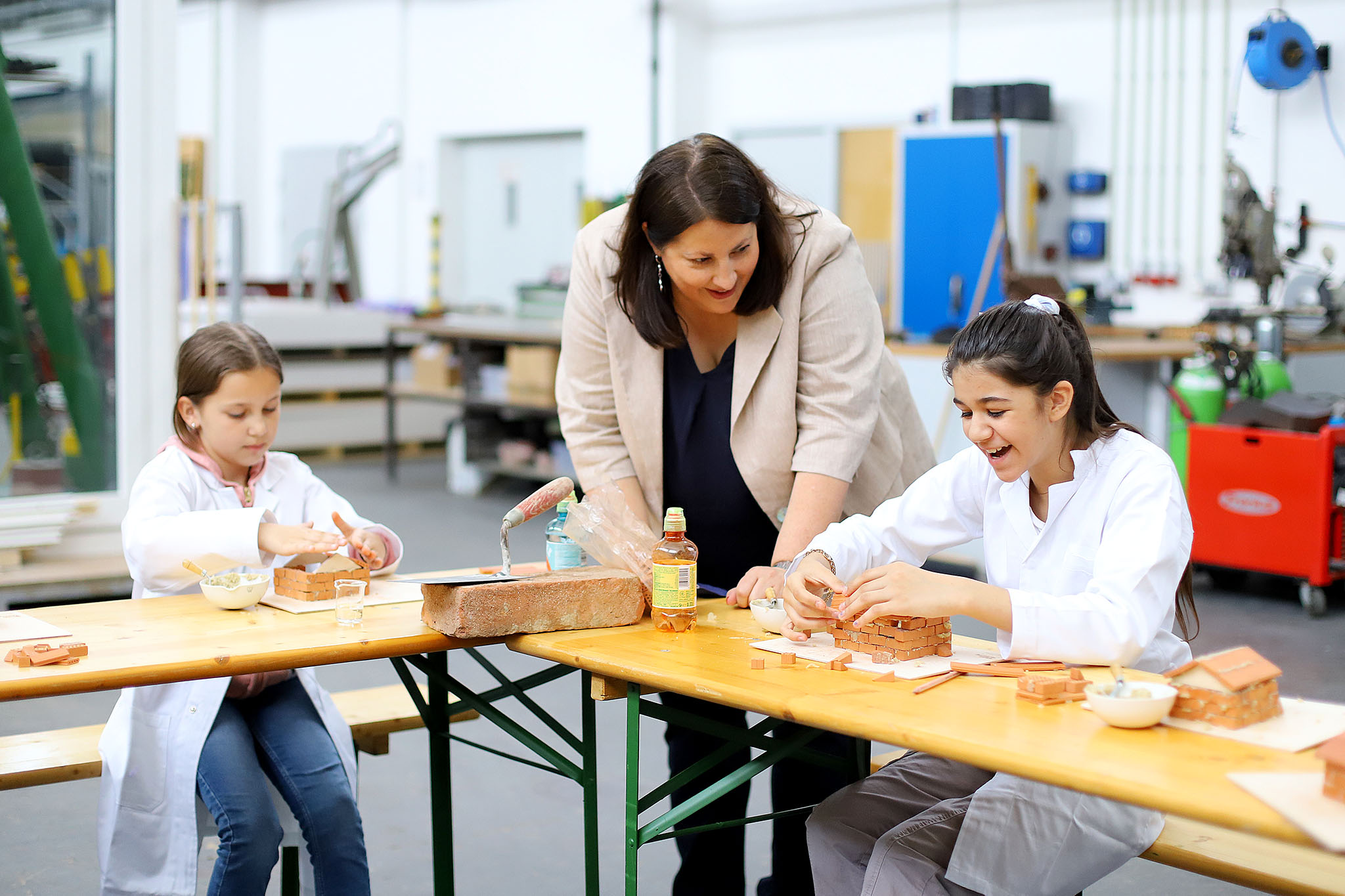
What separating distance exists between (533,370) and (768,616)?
5.40 meters

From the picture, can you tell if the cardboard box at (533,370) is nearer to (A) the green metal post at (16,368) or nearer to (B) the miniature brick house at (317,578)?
(A) the green metal post at (16,368)

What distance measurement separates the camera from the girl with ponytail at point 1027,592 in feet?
5.99

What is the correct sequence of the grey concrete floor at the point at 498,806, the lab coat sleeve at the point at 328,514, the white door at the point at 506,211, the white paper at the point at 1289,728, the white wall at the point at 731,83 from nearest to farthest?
the white paper at the point at 1289,728 < the lab coat sleeve at the point at 328,514 < the grey concrete floor at the point at 498,806 < the white wall at the point at 731,83 < the white door at the point at 506,211

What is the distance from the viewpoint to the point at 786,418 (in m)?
2.40

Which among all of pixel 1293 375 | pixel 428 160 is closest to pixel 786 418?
pixel 1293 375

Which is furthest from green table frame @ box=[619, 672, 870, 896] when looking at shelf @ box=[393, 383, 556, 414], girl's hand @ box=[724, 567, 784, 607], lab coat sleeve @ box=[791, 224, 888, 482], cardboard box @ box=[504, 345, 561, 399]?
cardboard box @ box=[504, 345, 561, 399]

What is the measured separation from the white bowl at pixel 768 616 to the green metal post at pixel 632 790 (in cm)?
27

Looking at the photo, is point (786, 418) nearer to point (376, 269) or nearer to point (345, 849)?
point (345, 849)

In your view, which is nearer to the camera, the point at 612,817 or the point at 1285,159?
the point at 612,817

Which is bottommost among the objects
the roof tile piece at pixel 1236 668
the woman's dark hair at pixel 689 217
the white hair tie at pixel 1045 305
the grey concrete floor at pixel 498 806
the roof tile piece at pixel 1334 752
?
the grey concrete floor at pixel 498 806

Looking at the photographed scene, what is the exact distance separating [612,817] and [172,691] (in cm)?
131

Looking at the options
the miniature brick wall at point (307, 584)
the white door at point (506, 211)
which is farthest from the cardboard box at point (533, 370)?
the miniature brick wall at point (307, 584)

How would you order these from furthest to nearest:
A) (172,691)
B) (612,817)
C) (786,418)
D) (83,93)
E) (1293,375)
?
1. (1293,375)
2. (83,93)
3. (612,817)
4. (786,418)
5. (172,691)

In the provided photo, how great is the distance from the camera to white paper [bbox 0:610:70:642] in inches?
81.6
